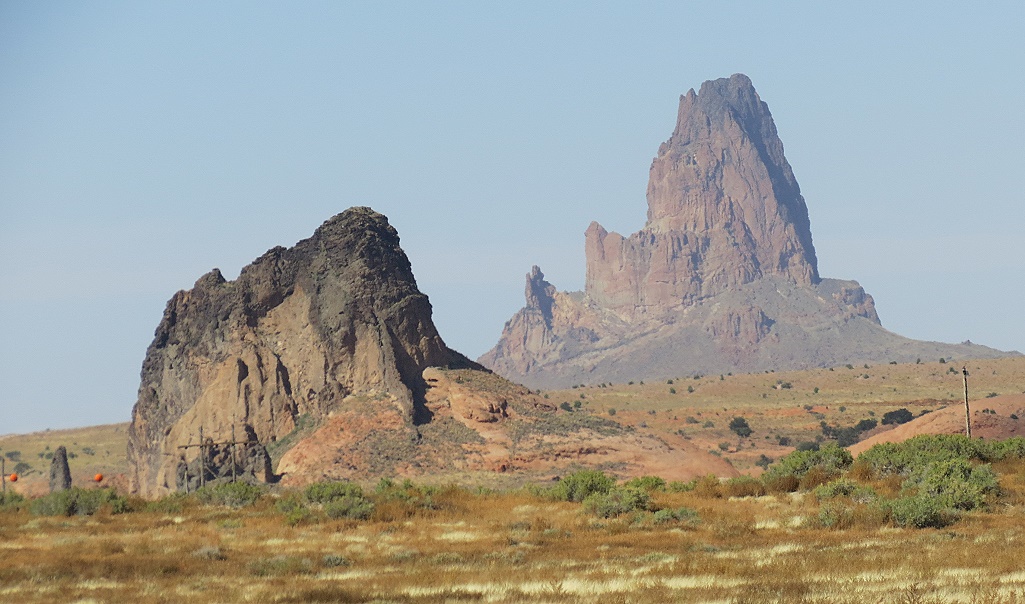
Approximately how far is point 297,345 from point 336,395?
464 cm

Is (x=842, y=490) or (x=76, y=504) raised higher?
(x=76, y=504)

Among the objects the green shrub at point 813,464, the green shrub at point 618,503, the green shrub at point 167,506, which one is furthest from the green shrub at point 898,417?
the green shrub at point 167,506

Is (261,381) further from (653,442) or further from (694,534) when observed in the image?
(694,534)

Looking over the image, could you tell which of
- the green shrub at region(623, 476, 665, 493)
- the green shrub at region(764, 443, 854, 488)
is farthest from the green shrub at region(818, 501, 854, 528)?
the green shrub at region(623, 476, 665, 493)

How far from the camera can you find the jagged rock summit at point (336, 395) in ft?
240

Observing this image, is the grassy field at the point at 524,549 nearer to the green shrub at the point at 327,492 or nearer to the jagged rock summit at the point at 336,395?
the green shrub at the point at 327,492

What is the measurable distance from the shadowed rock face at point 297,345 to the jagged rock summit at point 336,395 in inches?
3.4

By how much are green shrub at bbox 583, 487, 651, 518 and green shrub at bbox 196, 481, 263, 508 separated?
38.7ft

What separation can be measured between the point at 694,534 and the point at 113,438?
12855 centimetres

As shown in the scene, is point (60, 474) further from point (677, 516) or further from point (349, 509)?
point (677, 516)

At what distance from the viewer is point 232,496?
44062mm

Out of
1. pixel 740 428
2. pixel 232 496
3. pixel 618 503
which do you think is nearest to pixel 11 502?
pixel 232 496

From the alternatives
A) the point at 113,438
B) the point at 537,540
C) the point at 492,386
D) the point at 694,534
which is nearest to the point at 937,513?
the point at 694,534

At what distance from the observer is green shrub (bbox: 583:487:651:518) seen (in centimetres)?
3734
